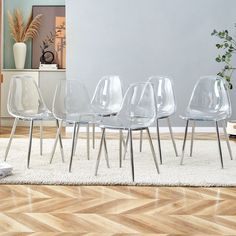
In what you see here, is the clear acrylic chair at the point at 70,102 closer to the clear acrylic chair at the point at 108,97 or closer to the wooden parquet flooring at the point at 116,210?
the clear acrylic chair at the point at 108,97

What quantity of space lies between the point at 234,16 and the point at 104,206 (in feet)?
14.5

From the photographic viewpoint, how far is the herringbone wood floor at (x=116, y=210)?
2.77 meters

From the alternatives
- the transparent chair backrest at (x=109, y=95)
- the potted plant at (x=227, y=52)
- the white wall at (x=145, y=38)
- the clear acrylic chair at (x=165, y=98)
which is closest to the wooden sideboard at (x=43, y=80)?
the white wall at (x=145, y=38)

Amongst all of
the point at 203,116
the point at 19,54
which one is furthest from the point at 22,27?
the point at 203,116

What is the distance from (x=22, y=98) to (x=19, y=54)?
3.28m

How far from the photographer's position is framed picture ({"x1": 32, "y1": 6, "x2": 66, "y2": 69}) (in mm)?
7867

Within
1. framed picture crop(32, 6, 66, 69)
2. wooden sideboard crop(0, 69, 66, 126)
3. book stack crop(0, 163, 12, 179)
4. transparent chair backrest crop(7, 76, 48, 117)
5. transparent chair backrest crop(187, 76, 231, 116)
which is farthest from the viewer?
framed picture crop(32, 6, 66, 69)

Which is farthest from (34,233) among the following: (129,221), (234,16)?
(234,16)

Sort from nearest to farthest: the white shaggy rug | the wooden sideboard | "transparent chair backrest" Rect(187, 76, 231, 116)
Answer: the white shaggy rug
"transparent chair backrest" Rect(187, 76, 231, 116)
the wooden sideboard

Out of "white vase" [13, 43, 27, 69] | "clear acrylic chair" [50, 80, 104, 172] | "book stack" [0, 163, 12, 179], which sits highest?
"white vase" [13, 43, 27, 69]

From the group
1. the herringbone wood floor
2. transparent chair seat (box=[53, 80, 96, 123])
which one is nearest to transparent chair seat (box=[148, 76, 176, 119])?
transparent chair seat (box=[53, 80, 96, 123])

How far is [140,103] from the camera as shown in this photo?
4.02 m

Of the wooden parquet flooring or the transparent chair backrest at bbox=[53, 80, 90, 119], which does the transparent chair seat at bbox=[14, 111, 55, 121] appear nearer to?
the transparent chair backrest at bbox=[53, 80, 90, 119]

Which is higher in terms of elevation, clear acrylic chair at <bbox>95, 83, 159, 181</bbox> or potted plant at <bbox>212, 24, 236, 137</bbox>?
potted plant at <bbox>212, 24, 236, 137</bbox>
